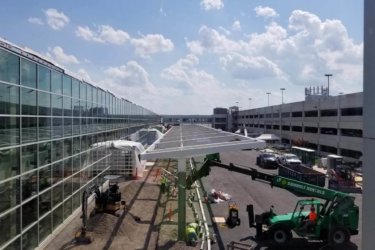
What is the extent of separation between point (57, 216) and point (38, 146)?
3.93 metres

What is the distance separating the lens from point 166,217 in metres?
20.4

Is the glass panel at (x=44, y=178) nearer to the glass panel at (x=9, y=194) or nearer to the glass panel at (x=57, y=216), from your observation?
the glass panel at (x=57, y=216)

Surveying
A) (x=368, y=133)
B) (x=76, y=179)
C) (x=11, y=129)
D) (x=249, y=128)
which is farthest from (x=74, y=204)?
(x=249, y=128)

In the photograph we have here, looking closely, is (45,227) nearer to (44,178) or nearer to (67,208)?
(44,178)

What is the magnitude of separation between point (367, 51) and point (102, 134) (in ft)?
85.9

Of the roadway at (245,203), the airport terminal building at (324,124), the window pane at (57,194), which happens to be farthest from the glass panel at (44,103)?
the airport terminal building at (324,124)

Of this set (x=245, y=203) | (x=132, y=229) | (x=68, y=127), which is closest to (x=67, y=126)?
(x=68, y=127)

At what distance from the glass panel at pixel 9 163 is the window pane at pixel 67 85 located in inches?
256

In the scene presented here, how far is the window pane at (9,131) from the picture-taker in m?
11.5

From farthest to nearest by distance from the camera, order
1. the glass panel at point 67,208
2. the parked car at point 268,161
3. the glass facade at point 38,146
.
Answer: the parked car at point 268,161, the glass panel at point 67,208, the glass facade at point 38,146

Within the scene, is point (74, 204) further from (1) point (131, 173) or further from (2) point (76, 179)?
(1) point (131, 173)

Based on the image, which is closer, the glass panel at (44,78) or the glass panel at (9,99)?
the glass panel at (9,99)

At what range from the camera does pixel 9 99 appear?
12031 millimetres

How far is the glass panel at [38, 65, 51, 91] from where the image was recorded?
1493 cm
